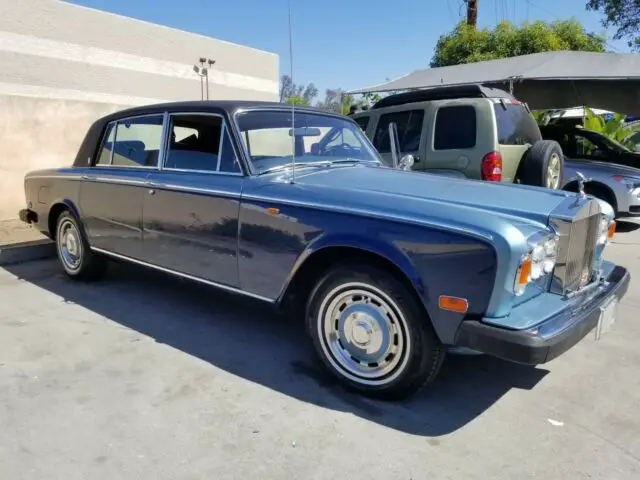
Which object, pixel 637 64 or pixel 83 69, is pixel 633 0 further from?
pixel 83 69

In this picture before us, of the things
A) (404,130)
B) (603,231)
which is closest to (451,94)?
(404,130)

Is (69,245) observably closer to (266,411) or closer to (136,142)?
(136,142)

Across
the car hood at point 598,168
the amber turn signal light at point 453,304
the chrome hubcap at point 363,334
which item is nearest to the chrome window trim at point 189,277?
the chrome hubcap at point 363,334

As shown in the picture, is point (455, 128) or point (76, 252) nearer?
point (76, 252)

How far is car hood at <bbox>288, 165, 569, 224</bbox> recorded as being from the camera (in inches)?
112

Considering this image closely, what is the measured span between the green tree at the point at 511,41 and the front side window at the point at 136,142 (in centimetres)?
1609

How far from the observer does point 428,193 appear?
308cm

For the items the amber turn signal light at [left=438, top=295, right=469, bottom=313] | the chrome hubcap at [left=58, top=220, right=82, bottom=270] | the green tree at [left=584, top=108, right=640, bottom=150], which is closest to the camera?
the amber turn signal light at [left=438, top=295, right=469, bottom=313]

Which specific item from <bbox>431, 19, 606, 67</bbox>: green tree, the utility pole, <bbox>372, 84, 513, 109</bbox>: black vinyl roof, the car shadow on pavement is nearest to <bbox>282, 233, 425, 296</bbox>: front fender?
the car shadow on pavement

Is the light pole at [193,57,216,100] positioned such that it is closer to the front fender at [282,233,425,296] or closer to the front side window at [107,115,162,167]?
the front side window at [107,115,162,167]

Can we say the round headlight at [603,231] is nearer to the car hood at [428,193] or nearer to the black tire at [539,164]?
the car hood at [428,193]

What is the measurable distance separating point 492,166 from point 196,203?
11.4ft

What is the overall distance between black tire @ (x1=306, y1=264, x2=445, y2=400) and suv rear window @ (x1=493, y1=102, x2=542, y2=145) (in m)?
3.72

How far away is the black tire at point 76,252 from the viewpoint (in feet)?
16.3
